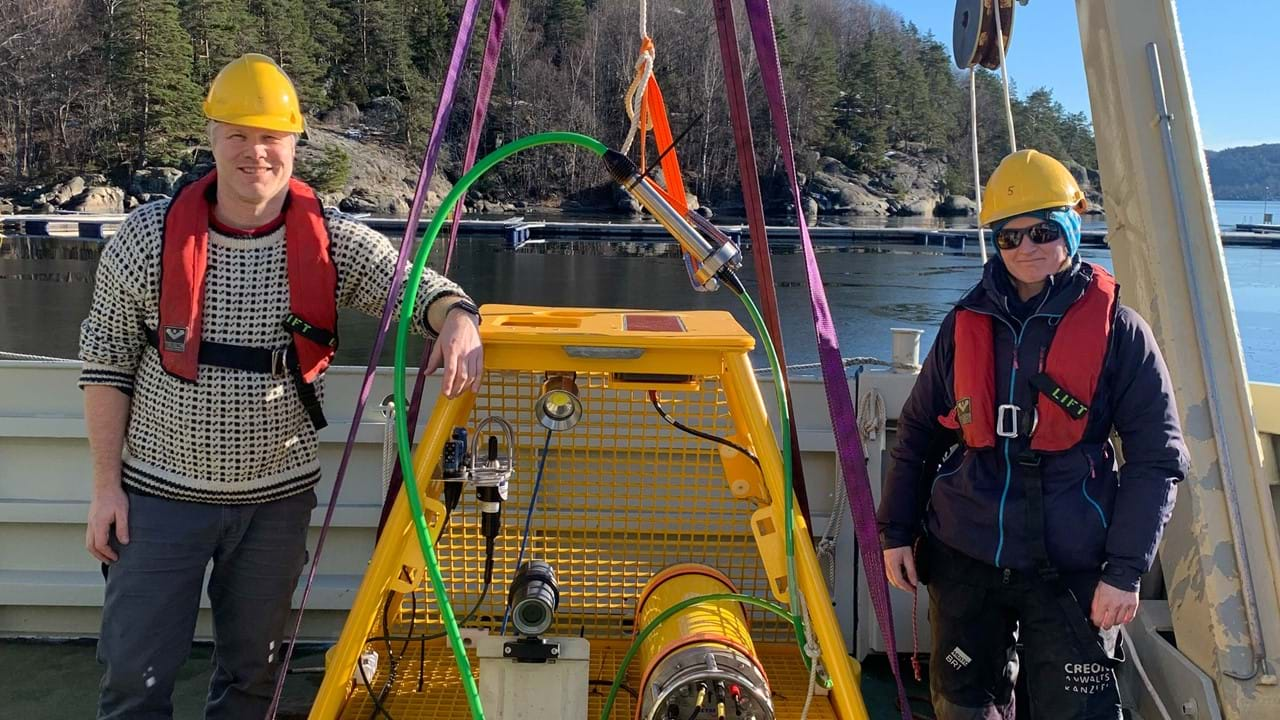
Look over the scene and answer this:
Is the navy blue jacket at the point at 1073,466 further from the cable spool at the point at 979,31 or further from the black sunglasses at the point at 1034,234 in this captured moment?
the cable spool at the point at 979,31

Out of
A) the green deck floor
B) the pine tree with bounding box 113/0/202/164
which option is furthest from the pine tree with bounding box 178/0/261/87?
the green deck floor

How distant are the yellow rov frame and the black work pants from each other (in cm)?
25

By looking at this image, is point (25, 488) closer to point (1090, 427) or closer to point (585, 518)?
point (585, 518)

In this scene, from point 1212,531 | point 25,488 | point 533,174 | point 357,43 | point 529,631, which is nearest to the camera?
point 529,631

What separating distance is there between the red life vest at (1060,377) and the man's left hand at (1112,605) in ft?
0.86

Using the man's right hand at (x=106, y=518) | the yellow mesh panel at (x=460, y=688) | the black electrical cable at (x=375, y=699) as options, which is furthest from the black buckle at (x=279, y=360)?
the yellow mesh panel at (x=460, y=688)

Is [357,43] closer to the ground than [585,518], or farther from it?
farther from it

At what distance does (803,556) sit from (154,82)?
1725 inches

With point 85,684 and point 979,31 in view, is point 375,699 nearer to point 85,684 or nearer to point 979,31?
point 85,684

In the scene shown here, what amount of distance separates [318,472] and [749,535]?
106cm

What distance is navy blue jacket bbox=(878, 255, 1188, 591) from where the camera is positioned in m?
1.69

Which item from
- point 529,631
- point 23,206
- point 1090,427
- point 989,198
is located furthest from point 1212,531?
point 23,206

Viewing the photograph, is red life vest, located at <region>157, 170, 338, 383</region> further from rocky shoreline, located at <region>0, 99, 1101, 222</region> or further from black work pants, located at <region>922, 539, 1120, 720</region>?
rocky shoreline, located at <region>0, 99, 1101, 222</region>

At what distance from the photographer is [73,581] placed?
9.05 ft
